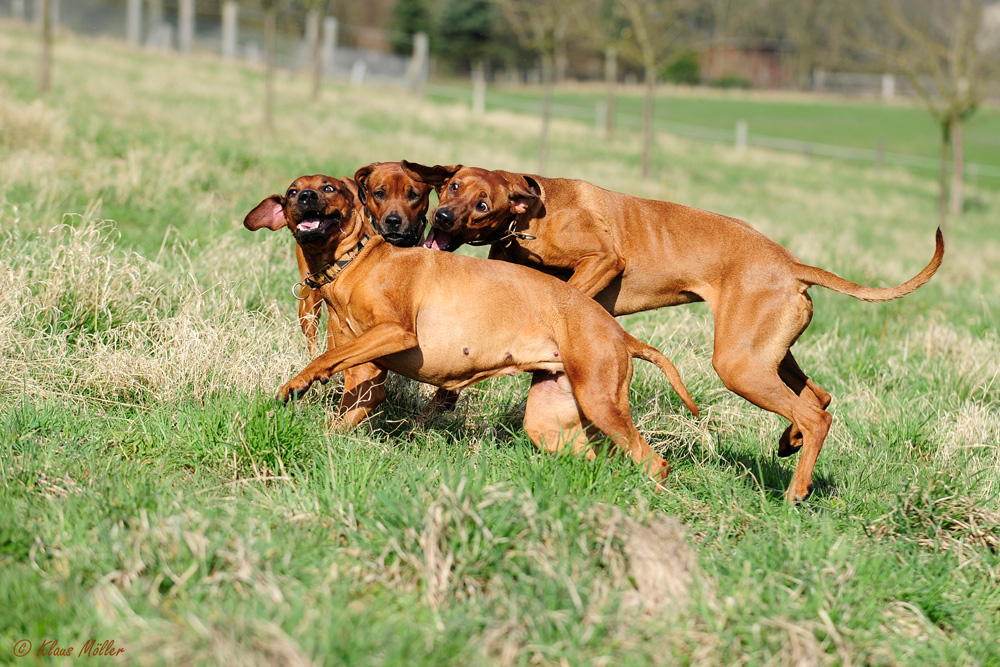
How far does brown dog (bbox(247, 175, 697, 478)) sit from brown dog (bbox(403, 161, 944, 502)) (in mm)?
423

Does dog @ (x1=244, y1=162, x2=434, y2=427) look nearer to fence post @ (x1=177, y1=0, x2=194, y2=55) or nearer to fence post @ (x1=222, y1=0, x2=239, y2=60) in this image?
fence post @ (x1=177, y1=0, x2=194, y2=55)

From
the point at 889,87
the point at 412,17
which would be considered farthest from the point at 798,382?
the point at 889,87

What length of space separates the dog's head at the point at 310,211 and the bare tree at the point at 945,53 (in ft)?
54.5

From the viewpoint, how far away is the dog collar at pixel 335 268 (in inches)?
175

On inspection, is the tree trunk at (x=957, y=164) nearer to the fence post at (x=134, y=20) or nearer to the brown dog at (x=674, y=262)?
the brown dog at (x=674, y=262)

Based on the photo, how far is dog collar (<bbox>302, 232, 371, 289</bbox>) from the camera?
4434 mm

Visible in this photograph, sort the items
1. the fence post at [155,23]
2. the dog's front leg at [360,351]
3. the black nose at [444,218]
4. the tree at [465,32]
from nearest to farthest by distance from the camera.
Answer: the dog's front leg at [360,351], the black nose at [444,218], the fence post at [155,23], the tree at [465,32]

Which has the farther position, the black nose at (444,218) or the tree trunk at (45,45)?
the tree trunk at (45,45)

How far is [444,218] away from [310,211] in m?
0.65

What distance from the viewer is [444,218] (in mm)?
4617

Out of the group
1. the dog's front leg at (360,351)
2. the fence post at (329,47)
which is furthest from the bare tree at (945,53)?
the fence post at (329,47)

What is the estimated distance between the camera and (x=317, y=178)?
182 inches

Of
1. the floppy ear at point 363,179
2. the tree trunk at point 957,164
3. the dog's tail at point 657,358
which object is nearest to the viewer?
the dog's tail at point 657,358

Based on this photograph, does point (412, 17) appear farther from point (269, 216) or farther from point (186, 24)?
point (269, 216)
